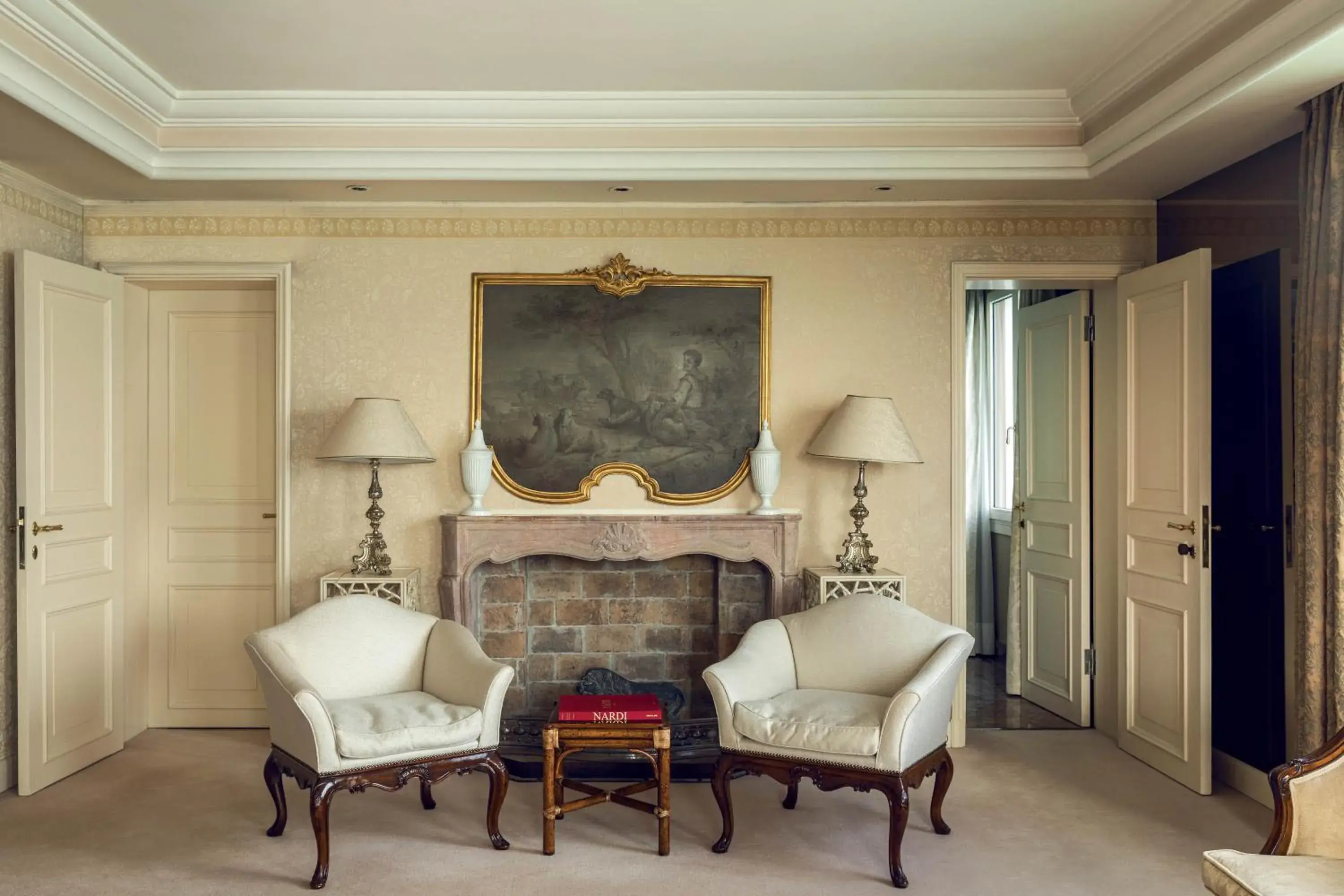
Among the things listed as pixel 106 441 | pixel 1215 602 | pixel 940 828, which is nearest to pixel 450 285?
pixel 106 441

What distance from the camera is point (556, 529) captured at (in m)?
4.32

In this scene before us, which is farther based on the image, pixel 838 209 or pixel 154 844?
pixel 838 209

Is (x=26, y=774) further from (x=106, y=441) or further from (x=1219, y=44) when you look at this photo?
(x=1219, y=44)

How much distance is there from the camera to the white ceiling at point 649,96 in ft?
10.5

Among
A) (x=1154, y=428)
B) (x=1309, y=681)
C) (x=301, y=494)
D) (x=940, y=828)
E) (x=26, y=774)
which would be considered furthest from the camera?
(x=301, y=494)

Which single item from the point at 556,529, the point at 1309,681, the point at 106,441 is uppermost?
the point at 106,441

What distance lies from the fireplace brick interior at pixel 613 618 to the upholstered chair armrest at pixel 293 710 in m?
1.26

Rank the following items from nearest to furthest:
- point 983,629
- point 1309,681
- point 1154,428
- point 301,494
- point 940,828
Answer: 1. point 1309,681
2. point 940,828
3. point 1154,428
4. point 301,494
5. point 983,629

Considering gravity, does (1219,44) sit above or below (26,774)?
above

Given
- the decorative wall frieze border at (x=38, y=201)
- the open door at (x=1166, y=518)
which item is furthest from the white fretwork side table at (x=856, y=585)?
the decorative wall frieze border at (x=38, y=201)

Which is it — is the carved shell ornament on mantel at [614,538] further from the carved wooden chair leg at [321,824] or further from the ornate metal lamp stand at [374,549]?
the carved wooden chair leg at [321,824]

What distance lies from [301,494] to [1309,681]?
403cm

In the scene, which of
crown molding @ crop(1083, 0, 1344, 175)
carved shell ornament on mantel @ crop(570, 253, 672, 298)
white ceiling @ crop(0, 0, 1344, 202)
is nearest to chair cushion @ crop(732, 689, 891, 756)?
carved shell ornament on mantel @ crop(570, 253, 672, 298)

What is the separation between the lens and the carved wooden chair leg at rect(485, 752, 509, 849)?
3.28 m
